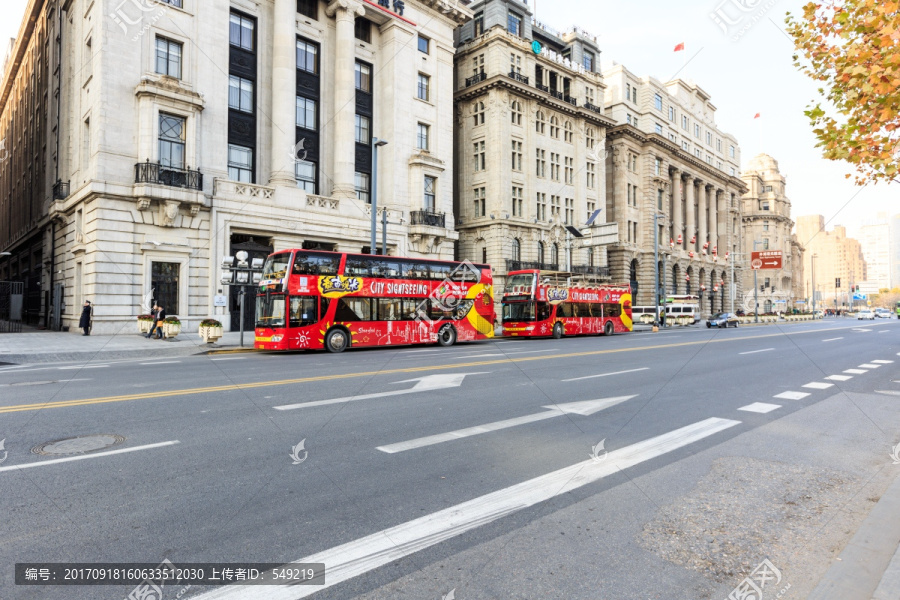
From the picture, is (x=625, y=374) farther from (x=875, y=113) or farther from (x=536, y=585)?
(x=536, y=585)

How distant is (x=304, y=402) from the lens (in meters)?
8.62

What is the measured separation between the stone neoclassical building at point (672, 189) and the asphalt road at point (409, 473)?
47109 mm

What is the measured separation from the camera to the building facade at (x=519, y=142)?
4806 centimetres

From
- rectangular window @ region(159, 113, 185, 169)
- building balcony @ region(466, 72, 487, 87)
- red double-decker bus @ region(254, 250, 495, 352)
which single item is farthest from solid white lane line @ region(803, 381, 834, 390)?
building balcony @ region(466, 72, 487, 87)

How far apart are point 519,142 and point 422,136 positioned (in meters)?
13.7

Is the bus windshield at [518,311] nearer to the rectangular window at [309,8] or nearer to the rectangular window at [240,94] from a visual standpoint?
the rectangular window at [240,94]

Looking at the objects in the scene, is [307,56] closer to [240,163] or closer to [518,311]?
[240,163]

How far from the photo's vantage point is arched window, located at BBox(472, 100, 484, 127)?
163 feet

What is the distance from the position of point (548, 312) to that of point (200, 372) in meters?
20.8

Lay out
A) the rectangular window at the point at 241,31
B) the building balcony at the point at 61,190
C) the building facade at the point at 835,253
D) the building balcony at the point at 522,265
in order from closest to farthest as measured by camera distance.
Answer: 1. the rectangular window at the point at 241,31
2. the building balcony at the point at 61,190
3. the building balcony at the point at 522,265
4. the building facade at the point at 835,253

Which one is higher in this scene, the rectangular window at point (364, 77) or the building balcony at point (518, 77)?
the building balcony at point (518, 77)

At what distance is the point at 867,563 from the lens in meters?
3.53

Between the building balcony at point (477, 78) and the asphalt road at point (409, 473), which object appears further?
the building balcony at point (477, 78)

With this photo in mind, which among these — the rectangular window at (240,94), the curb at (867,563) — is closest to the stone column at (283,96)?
the rectangular window at (240,94)
